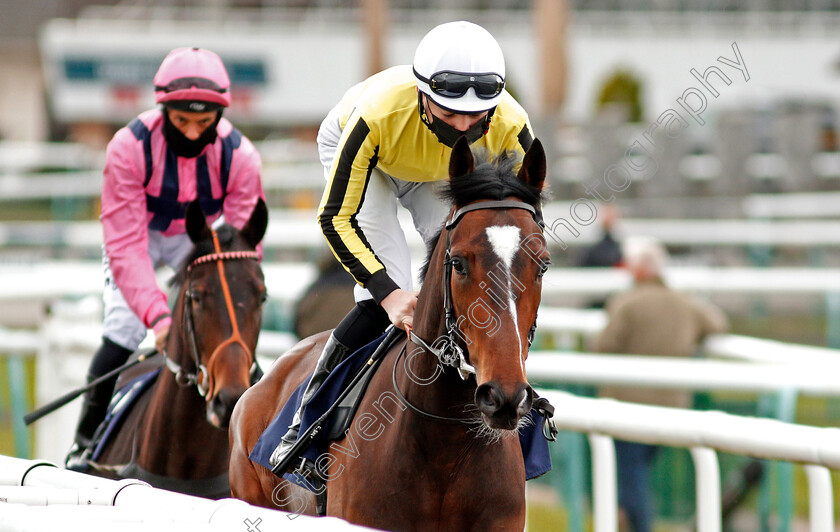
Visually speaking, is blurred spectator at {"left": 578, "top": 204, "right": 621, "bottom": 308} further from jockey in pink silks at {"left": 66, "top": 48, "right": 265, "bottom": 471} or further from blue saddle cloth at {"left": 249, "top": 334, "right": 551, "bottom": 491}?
blue saddle cloth at {"left": 249, "top": 334, "right": 551, "bottom": 491}

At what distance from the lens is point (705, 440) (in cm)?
358

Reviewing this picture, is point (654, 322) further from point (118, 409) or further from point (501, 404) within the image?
point (501, 404)

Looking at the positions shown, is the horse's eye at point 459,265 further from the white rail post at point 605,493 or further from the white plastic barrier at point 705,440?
the white rail post at point 605,493

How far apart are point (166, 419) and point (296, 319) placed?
81.9 inches

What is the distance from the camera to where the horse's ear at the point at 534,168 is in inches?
115

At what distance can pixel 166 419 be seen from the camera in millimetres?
4277

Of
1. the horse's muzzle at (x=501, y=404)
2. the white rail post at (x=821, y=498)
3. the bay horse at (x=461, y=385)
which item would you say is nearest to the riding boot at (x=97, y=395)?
the bay horse at (x=461, y=385)

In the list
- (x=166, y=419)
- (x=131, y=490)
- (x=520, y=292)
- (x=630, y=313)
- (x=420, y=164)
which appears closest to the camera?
(x=131, y=490)

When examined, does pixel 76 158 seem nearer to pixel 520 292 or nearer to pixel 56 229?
pixel 56 229

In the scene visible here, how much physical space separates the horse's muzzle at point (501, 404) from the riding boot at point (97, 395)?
2.64 m

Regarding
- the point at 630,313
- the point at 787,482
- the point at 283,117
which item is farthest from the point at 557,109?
the point at 787,482

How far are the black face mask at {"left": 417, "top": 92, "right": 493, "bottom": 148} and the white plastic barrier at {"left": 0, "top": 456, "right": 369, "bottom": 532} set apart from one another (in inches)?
53.5

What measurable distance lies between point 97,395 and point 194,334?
2.83 ft

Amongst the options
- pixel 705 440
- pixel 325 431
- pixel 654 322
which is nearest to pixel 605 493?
pixel 705 440
